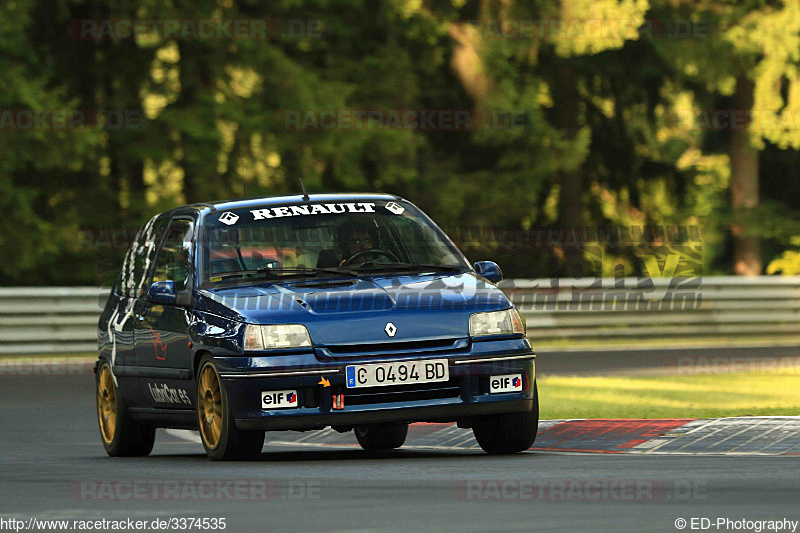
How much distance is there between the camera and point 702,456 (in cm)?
1002

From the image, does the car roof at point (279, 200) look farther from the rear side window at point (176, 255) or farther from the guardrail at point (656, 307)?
the guardrail at point (656, 307)

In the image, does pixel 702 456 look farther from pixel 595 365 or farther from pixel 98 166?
pixel 98 166

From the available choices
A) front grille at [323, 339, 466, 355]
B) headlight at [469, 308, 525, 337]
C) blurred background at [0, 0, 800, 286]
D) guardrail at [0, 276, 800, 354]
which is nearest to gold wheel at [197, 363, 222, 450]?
front grille at [323, 339, 466, 355]

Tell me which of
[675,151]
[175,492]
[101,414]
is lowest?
[675,151]

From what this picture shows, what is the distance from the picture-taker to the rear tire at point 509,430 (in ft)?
34.0

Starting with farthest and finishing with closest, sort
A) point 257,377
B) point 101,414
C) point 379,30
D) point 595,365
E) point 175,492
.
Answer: point 379,30
point 595,365
point 101,414
point 257,377
point 175,492

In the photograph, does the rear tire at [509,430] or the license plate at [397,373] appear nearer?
the license plate at [397,373]

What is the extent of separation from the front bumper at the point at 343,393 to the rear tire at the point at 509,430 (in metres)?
0.41

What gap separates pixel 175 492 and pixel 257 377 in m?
1.37

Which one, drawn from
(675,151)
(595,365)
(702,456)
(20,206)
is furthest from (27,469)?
(675,151)

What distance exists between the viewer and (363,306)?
391 inches

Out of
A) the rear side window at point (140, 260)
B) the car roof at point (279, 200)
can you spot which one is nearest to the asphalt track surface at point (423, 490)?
the rear side window at point (140, 260)

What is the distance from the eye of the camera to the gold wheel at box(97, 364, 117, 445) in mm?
12094

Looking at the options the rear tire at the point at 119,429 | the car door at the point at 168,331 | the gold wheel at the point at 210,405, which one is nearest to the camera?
the gold wheel at the point at 210,405
